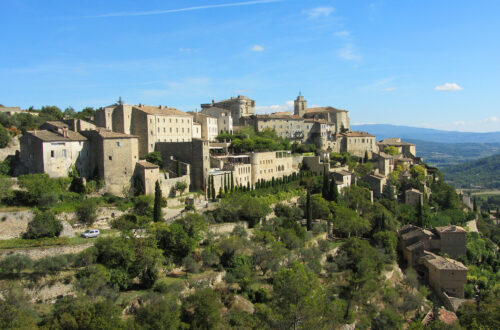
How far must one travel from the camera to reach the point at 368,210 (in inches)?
1735

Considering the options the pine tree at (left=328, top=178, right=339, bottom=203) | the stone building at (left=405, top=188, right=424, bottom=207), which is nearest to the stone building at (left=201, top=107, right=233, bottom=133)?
the pine tree at (left=328, top=178, right=339, bottom=203)

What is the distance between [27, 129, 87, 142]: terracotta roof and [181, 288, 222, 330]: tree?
55.8ft

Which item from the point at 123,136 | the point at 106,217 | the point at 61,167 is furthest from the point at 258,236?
the point at 61,167

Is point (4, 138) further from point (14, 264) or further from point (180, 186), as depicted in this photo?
point (14, 264)

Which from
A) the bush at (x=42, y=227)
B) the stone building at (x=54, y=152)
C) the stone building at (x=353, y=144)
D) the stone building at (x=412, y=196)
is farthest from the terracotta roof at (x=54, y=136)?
the stone building at (x=353, y=144)

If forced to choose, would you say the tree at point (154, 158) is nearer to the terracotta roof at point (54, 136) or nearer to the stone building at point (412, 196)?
the terracotta roof at point (54, 136)

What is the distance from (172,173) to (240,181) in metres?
7.58

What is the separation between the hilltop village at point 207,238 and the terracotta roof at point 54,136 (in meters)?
0.15

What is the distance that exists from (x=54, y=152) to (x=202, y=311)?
17830 millimetres

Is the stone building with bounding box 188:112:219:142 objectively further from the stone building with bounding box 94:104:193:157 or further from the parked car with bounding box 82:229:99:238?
the parked car with bounding box 82:229:99:238

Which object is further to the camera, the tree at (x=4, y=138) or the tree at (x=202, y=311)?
the tree at (x=4, y=138)

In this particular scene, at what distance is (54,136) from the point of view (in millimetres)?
30906

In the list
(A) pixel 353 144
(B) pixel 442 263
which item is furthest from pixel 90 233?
(A) pixel 353 144

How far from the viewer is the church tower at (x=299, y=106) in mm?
78812
